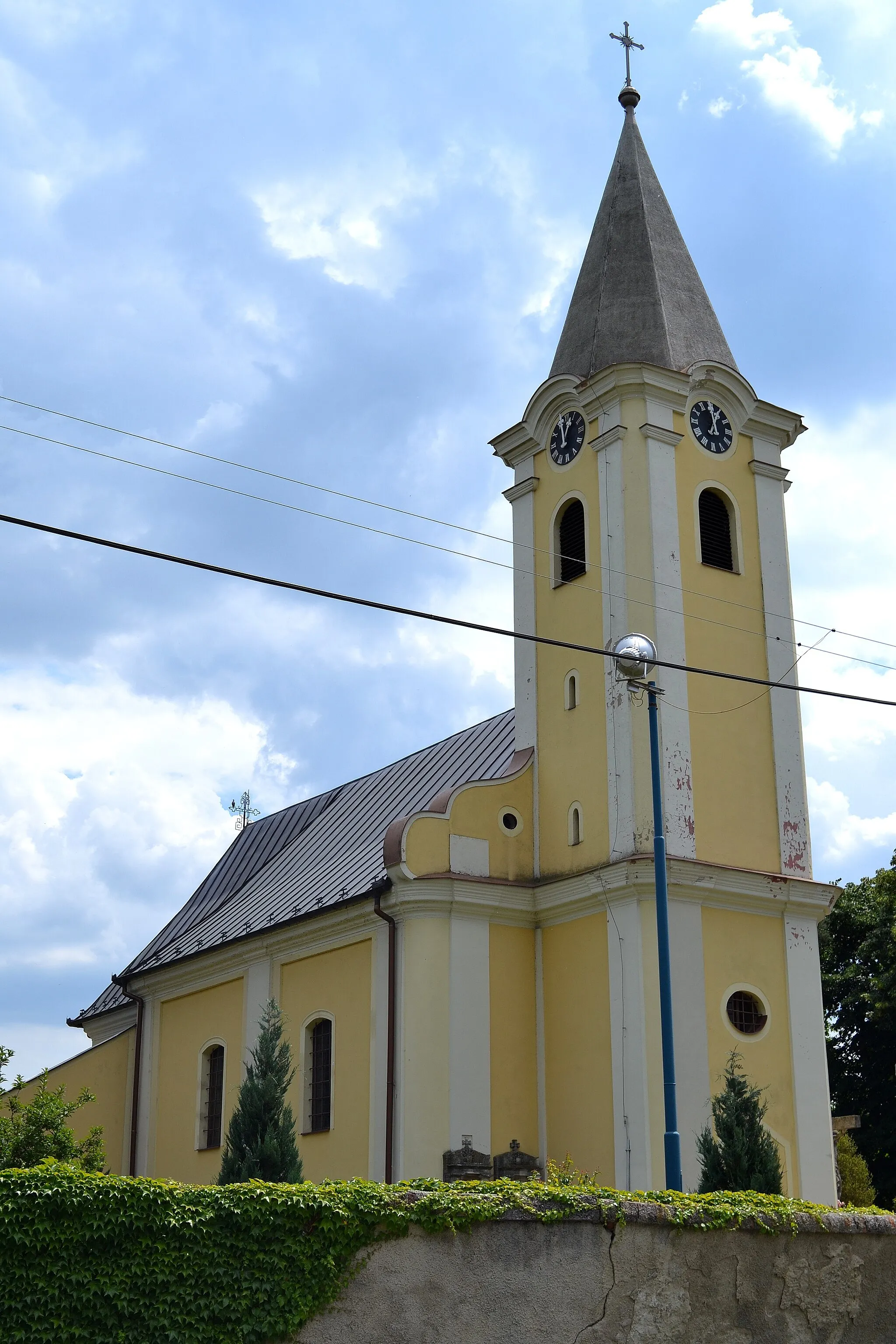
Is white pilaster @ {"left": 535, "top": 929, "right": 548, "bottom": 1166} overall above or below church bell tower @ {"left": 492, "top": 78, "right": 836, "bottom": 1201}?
below

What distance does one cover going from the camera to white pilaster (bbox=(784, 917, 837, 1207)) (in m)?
25.2

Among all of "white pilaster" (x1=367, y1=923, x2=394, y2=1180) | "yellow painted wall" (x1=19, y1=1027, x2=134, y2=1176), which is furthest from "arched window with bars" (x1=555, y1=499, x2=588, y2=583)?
"yellow painted wall" (x1=19, y1=1027, x2=134, y2=1176)

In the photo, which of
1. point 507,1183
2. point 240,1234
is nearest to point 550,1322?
point 507,1183

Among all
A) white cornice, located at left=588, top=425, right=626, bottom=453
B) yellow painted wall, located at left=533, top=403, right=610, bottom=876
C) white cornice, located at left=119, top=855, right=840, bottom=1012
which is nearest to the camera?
white cornice, located at left=119, top=855, right=840, bottom=1012

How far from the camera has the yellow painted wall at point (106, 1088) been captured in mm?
34812

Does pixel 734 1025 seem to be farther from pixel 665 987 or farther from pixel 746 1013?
pixel 665 987

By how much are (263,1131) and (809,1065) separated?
36.3 feet

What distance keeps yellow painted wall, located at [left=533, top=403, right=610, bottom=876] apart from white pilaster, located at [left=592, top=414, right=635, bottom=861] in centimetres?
16

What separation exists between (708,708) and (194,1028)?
14119mm

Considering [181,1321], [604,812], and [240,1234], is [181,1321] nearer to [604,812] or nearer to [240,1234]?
[240,1234]

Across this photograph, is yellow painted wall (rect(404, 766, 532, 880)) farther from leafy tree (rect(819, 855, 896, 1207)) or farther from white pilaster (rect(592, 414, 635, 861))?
leafy tree (rect(819, 855, 896, 1207))

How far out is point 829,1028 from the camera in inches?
1748

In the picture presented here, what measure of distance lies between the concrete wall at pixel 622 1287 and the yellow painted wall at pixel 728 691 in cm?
1258

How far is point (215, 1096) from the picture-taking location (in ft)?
106
